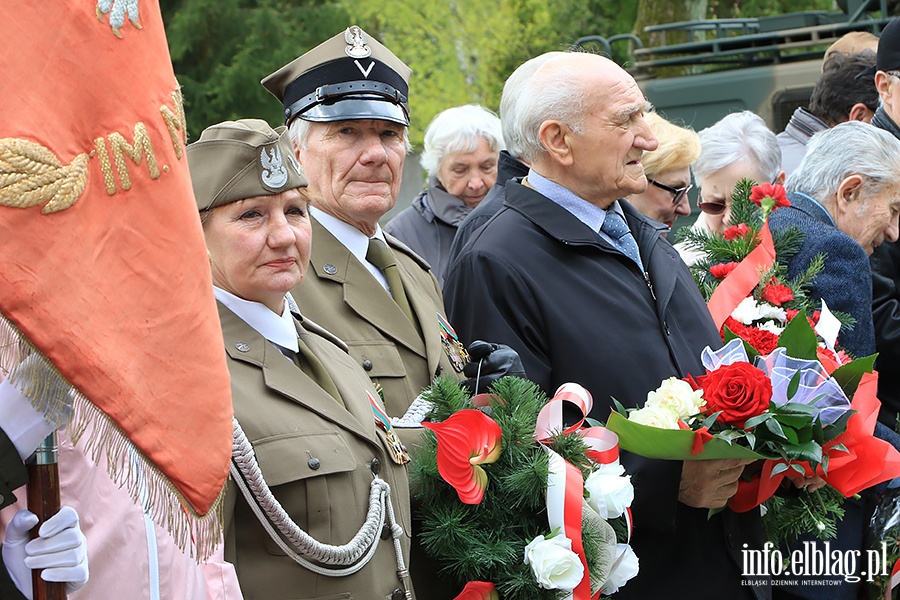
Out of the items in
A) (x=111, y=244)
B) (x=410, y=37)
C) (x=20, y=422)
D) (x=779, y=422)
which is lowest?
(x=779, y=422)

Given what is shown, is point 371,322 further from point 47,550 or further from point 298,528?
point 47,550

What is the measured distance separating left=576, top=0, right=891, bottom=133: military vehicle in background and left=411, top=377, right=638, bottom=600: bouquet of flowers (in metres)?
5.66

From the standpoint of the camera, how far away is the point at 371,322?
325 centimetres

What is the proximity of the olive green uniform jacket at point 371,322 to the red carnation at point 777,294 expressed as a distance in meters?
1.24

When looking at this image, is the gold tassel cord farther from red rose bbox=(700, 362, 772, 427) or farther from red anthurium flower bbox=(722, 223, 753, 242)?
red anthurium flower bbox=(722, 223, 753, 242)

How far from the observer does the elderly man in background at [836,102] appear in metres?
5.82

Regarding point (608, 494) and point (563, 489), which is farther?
point (608, 494)

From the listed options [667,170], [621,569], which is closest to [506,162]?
[667,170]

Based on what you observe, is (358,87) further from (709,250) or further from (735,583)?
(735,583)

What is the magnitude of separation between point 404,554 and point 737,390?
1.02 metres

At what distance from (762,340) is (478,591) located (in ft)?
4.50

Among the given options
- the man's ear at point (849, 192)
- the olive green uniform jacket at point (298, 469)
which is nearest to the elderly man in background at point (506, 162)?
the olive green uniform jacket at point (298, 469)

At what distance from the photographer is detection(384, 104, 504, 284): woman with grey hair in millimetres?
6332

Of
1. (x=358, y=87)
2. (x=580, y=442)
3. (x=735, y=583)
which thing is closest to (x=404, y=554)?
(x=580, y=442)
